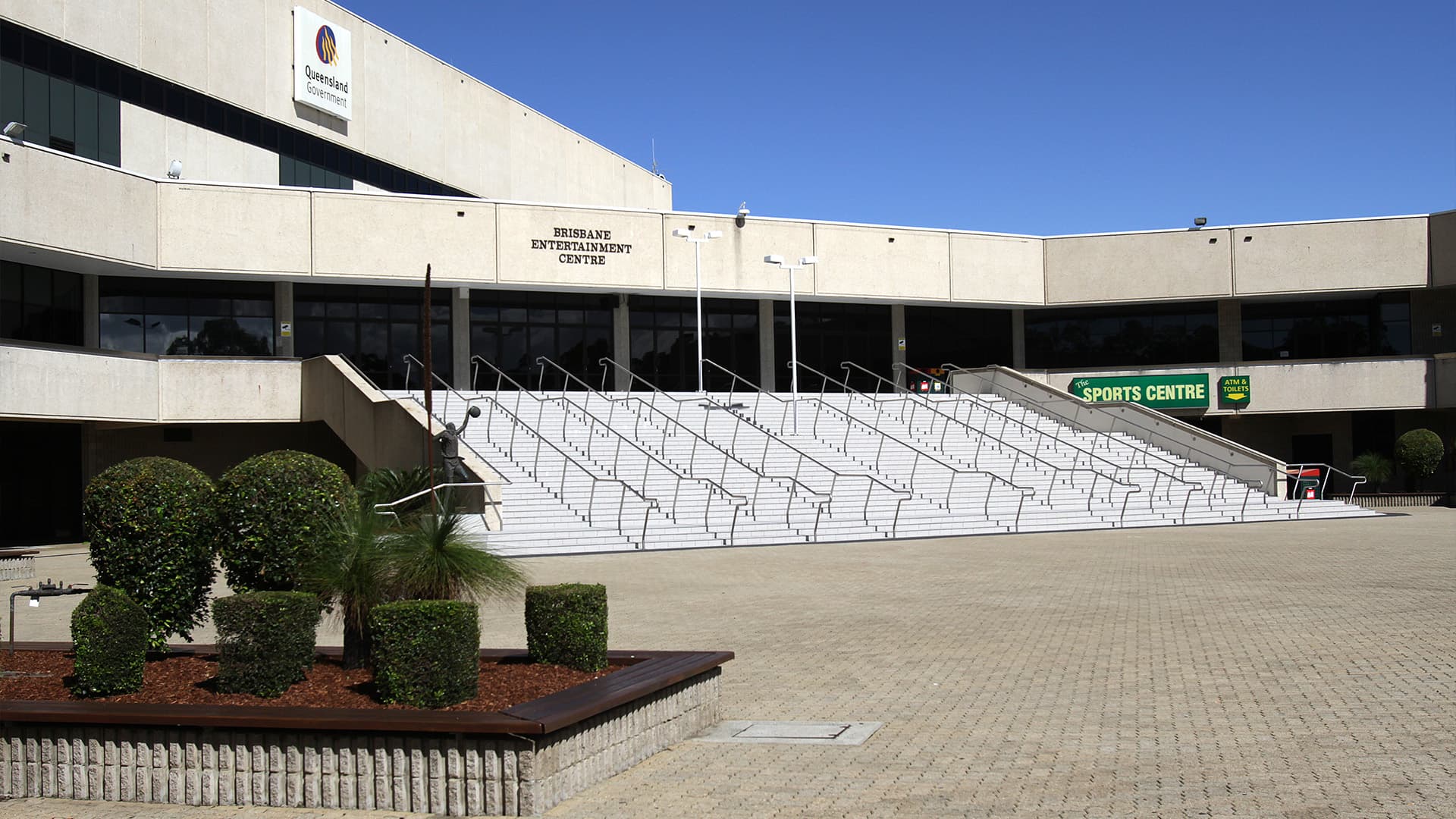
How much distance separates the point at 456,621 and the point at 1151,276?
127ft

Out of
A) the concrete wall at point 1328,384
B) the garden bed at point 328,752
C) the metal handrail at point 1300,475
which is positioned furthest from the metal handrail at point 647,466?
the concrete wall at point 1328,384

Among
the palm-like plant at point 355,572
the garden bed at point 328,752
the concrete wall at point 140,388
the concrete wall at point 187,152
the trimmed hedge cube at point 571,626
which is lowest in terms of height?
the garden bed at point 328,752

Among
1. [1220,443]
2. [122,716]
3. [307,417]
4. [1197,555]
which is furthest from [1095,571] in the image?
[307,417]

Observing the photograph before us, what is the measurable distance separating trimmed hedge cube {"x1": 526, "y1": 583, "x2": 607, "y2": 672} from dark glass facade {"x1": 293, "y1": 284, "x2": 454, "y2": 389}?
28899mm

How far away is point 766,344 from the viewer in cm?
4234

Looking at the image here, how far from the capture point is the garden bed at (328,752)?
673cm

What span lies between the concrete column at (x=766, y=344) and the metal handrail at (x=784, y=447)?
2.34 m

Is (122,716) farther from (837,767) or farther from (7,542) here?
(7,542)

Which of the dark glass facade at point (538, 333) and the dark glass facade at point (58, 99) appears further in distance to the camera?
the dark glass facade at point (538, 333)

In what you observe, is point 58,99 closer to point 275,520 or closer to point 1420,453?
point 275,520

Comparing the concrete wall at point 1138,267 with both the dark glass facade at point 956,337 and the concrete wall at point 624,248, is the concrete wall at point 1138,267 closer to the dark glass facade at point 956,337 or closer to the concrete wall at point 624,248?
the concrete wall at point 624,248

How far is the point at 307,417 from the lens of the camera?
3344cm

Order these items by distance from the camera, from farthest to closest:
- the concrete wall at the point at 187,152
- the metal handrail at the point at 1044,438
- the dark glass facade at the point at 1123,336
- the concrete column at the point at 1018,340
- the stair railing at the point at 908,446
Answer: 1. the concrete column at the point at 1018,340
2. the dark glass facade at the point at 1123,336
3. the concrete wall at the point at 187,152
4. the metal handrail at the point at 1044,438
5. the stair railing at the point at 908,446

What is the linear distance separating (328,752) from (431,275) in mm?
30640
